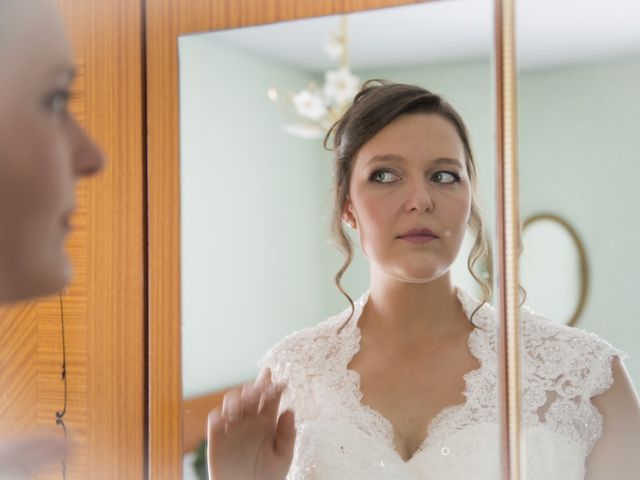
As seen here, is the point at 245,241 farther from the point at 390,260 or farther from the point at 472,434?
the point at 472,434

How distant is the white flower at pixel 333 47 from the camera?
108cm

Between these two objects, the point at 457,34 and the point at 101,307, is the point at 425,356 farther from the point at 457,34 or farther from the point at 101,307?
the point at 101,307

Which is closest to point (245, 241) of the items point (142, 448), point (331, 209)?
point (331, 209)

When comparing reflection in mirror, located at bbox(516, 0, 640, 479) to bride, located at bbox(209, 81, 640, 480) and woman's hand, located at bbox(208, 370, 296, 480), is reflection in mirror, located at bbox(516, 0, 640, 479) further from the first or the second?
woman's hand, located at bbox(208, 370, 296, 480)

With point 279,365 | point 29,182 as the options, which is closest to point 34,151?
point 29,182

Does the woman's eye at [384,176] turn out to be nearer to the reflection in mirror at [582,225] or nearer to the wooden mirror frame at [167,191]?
the reflection in mirror at [582,225]

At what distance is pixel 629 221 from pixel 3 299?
713 millimetres

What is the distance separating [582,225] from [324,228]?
309 millimetres

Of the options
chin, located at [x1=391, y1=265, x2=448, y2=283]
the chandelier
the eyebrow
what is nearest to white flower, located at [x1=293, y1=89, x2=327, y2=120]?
the chandelier

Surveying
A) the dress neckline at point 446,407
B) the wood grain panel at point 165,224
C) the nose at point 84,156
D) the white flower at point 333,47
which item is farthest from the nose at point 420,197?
the nose at point 84,156

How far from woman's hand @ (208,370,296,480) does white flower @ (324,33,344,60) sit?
41 cm

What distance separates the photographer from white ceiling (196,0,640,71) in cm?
96

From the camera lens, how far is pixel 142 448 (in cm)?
127

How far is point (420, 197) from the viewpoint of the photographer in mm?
1002
